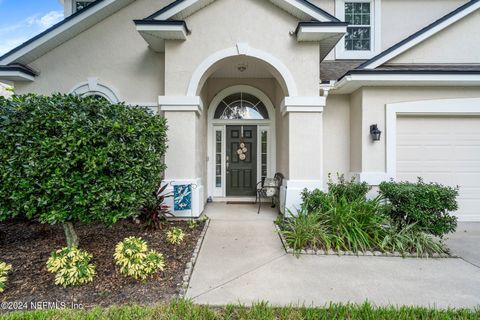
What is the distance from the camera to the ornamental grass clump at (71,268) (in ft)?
10.2

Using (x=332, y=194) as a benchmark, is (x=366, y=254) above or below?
below

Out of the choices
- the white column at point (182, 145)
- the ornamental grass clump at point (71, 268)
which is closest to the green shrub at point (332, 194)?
the white column at point (182, 145)

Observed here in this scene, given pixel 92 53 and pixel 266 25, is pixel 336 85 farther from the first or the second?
pixel 92 53

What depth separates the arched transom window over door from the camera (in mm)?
7836

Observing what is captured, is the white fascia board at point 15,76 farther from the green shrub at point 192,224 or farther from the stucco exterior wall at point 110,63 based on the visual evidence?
the green shrub at point 192,224

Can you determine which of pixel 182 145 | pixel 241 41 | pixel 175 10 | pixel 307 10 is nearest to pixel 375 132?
pixel 307 10

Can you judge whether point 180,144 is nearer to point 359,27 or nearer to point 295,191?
point 295,191

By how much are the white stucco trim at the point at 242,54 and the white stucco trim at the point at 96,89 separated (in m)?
2.23

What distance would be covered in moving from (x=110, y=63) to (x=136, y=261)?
5349 mm

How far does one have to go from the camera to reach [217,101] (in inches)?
307

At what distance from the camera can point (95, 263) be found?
3.63 metres

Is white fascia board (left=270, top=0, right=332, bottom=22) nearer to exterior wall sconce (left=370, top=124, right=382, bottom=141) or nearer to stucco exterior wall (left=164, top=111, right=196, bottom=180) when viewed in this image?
exterior wall sconce (left=370, top=124, right=382, bottom=141)

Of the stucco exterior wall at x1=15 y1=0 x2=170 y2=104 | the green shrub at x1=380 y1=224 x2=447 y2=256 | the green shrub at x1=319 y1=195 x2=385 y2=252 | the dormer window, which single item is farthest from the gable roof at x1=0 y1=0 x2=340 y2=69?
the green shrub at x1=380 y1=224 x2=447 y2=256

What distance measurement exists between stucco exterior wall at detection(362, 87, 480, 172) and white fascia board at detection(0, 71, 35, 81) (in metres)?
8.43
